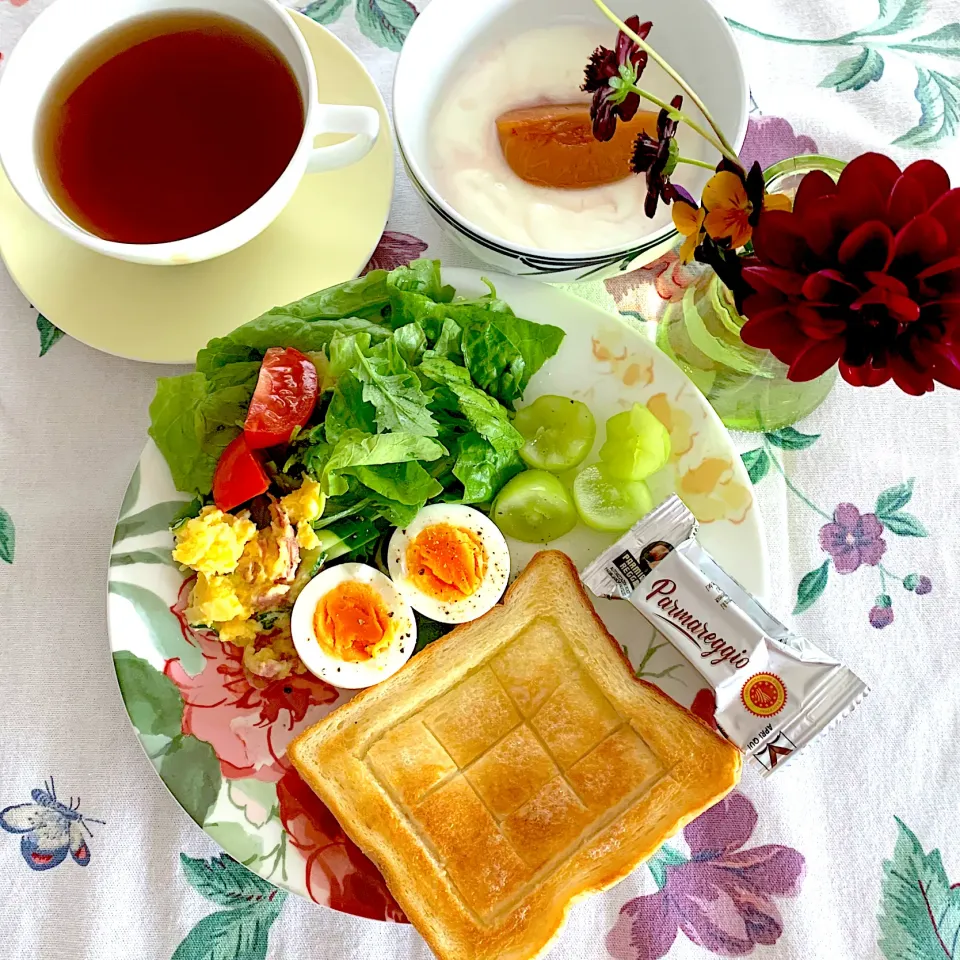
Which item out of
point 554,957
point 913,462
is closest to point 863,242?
point 913,462

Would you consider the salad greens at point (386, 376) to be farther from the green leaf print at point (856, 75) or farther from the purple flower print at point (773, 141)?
the green leaf print at point (856, 75)

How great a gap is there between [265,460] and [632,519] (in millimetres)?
599

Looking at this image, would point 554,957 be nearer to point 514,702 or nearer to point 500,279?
point 514,702

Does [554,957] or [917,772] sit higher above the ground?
[917,772]

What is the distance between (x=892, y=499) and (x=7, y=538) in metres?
1.56

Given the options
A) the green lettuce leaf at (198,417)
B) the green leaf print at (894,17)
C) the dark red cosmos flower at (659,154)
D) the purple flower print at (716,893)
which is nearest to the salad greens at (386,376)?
the green lettuce leaf at (198,417)

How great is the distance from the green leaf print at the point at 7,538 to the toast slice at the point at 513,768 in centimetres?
61

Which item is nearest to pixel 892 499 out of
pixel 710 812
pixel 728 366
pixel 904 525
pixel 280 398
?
pixel 904 525

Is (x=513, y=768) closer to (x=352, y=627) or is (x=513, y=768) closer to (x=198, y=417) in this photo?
(x=352, y=627)

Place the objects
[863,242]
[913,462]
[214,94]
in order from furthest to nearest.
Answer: [913,462] < [214,94] < [863,242]

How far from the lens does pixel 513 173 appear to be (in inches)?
51.1

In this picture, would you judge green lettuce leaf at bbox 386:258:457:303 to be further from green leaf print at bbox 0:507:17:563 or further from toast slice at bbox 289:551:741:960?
green leaf print at bbox 0:507:17:563

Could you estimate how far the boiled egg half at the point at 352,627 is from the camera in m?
1.34

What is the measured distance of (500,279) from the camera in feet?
4.62
